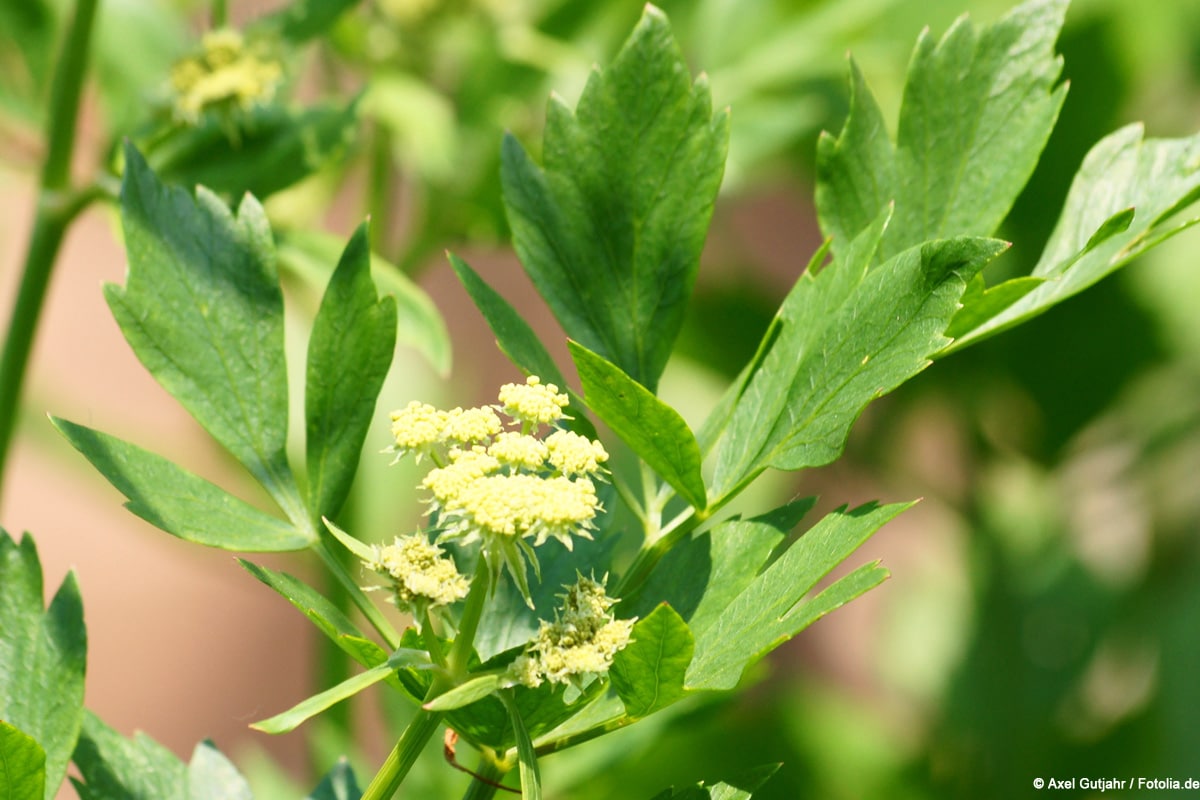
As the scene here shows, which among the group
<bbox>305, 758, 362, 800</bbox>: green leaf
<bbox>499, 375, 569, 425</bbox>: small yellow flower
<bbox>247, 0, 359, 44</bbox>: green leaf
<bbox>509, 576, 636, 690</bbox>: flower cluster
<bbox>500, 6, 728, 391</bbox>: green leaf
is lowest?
<bbox>305, 758, 362, 800</bbox>: green leaf

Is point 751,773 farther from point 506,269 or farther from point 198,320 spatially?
point 506,269

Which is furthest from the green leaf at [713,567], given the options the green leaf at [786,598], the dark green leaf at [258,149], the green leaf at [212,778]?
the dark green leaf at [258,149]

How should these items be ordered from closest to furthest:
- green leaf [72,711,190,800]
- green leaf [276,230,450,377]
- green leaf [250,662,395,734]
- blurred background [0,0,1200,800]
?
green leaf [250,662,395,734] → green leaf [72,711,190,800] → green leaf [276,230,450,377] → blurred background [0,0,1200,800]

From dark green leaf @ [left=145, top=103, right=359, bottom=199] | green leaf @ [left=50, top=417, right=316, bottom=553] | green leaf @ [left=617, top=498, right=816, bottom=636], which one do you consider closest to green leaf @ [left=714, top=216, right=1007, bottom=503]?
green leaf @ [left=617, top=498, right=816, bottom=636]

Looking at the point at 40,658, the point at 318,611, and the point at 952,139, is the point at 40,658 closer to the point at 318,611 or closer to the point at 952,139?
the point at 318,611

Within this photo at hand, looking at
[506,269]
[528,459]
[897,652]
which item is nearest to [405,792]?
[528,459]

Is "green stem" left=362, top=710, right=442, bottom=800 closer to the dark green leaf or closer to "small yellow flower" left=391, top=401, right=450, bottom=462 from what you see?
"small yellow flower" left=391, top=401, right=450, bottom=462
